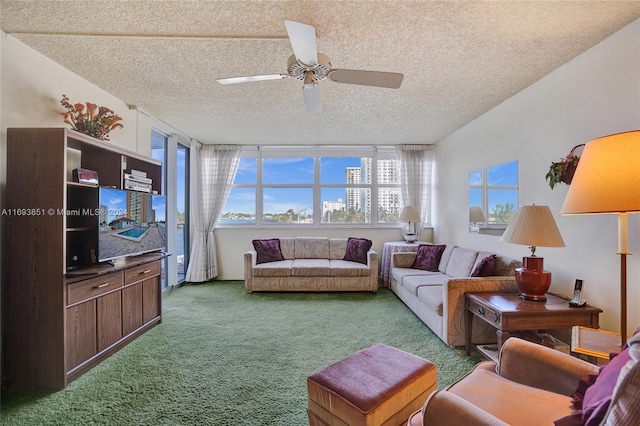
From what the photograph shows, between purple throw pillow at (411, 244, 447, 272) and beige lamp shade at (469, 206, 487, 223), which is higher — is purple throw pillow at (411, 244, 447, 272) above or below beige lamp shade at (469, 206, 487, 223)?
below

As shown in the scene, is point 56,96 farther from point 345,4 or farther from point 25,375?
point 345,4

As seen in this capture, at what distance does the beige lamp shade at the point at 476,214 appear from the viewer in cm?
367

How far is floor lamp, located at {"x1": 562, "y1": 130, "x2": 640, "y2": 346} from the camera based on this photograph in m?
1.19

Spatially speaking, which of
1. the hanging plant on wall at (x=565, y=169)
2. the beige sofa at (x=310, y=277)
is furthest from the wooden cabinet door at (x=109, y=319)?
the hanging plant on wall at (x=565, y=169)

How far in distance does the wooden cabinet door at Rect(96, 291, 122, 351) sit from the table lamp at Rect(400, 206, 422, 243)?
4.13m

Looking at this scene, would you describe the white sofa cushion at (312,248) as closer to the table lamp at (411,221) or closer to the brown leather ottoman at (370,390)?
the table lamp at (411,221)

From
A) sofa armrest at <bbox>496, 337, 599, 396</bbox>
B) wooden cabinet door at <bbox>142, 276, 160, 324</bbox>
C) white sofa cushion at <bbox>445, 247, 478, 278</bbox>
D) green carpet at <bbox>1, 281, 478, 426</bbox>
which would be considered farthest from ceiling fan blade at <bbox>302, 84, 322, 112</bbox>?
white sofa cushion at <bbox>445, 247, 478, 278</bbox>

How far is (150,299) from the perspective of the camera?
308 cm

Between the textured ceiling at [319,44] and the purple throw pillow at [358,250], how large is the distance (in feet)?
7.37

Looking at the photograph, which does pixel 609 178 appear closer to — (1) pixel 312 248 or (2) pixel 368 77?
(2) pixel 368 77

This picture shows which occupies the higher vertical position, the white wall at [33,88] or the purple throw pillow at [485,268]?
the white wall at [33,88]

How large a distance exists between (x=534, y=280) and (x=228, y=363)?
2560mm

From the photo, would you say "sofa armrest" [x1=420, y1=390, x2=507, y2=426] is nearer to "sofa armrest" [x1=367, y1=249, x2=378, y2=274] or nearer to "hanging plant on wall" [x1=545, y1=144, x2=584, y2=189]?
"hanging plant on wall" [x1=545, y1=144, x2=584, y2=189]

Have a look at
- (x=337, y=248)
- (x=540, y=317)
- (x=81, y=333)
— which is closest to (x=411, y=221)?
(x=337, y=248)
